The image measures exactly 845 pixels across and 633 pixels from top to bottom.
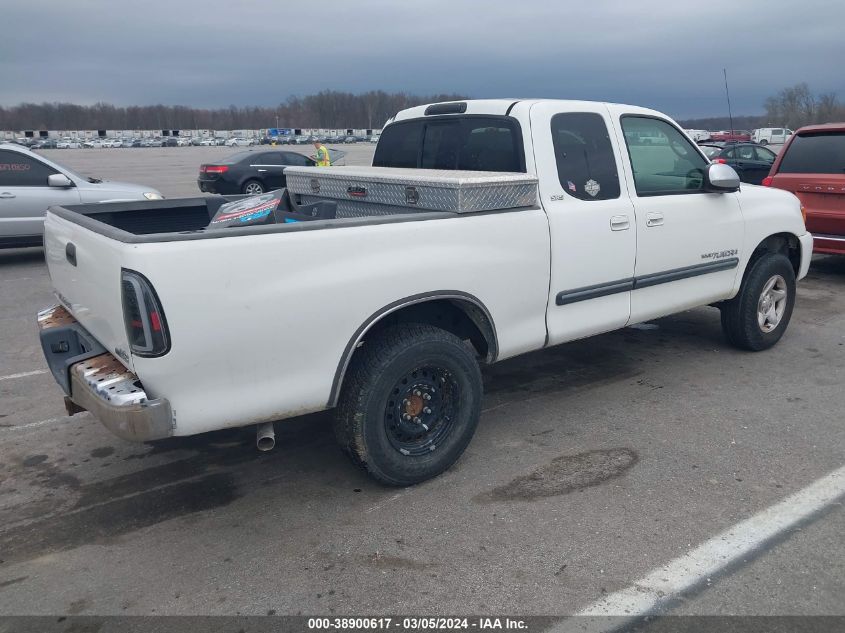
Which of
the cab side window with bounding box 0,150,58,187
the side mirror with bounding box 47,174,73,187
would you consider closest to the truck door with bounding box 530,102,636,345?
the side mirror with bounding box 47,174,73,187

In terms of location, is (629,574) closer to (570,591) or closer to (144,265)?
(570,591)

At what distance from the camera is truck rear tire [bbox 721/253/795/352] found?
571cm

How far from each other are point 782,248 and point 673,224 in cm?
186

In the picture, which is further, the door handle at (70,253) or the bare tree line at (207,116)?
the bare tree line at (207,116)

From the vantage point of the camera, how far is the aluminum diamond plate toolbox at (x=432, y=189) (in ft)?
12.2

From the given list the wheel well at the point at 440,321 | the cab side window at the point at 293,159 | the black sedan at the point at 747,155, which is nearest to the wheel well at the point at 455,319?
the wheel well at the point at 440,321

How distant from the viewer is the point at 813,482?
3.80 m

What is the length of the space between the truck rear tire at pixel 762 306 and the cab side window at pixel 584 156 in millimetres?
1873

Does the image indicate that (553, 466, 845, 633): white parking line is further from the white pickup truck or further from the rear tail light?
the rear tail light

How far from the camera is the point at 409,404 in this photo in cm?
373

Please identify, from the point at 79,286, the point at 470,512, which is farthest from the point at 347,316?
the point at 79,286

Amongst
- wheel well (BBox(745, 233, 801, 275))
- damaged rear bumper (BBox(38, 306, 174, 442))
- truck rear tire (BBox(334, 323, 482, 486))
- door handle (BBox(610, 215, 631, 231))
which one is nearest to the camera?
damaged rear bumper (BBox(38, 306, 174, 442))

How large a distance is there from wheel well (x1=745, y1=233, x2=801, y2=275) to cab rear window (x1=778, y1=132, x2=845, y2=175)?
2901 millimetres

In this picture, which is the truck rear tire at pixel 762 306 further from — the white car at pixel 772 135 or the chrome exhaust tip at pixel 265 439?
the white car at pixel 772 135
